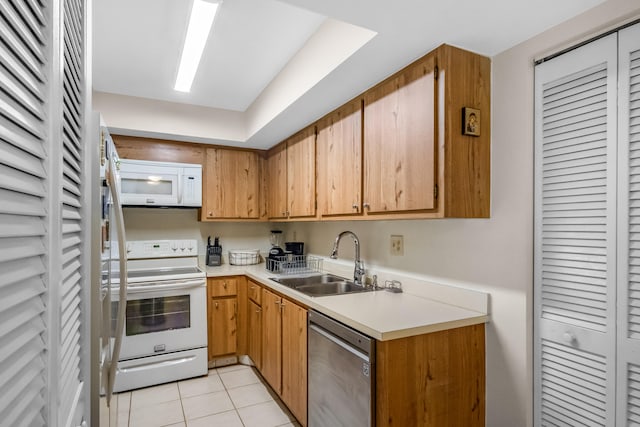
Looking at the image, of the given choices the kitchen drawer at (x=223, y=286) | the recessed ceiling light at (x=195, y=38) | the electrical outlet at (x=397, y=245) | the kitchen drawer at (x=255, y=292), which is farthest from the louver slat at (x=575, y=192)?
the kitchen drawer at (x=223, y=286)

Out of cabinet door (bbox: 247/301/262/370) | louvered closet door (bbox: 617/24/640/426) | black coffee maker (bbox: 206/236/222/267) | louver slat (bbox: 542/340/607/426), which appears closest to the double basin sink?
cabinet door (bbox: 247/301/262/370)

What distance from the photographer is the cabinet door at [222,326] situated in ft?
10.2

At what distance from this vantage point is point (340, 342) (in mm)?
1695

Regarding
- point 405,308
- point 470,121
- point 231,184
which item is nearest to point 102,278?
point 405,308

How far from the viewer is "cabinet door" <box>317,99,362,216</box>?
2.14 m

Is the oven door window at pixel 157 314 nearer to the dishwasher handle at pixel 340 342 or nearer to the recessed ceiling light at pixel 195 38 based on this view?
the dishwasher handle at pixel 340 342

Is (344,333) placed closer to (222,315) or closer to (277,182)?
(222,315)

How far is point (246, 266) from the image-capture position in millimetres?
3537

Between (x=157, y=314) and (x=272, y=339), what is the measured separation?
1019mm

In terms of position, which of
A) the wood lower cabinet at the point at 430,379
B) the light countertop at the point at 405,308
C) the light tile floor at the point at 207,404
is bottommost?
the light tile floor at the point at 207,404

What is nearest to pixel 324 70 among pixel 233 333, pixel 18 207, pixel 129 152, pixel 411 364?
pixel 411 364

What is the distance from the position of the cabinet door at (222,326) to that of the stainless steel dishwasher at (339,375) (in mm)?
1380

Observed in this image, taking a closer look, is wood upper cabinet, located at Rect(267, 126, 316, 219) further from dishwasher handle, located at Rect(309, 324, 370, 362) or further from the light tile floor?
the light tile floor

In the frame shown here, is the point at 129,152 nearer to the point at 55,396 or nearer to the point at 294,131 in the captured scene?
the point at 294,131
